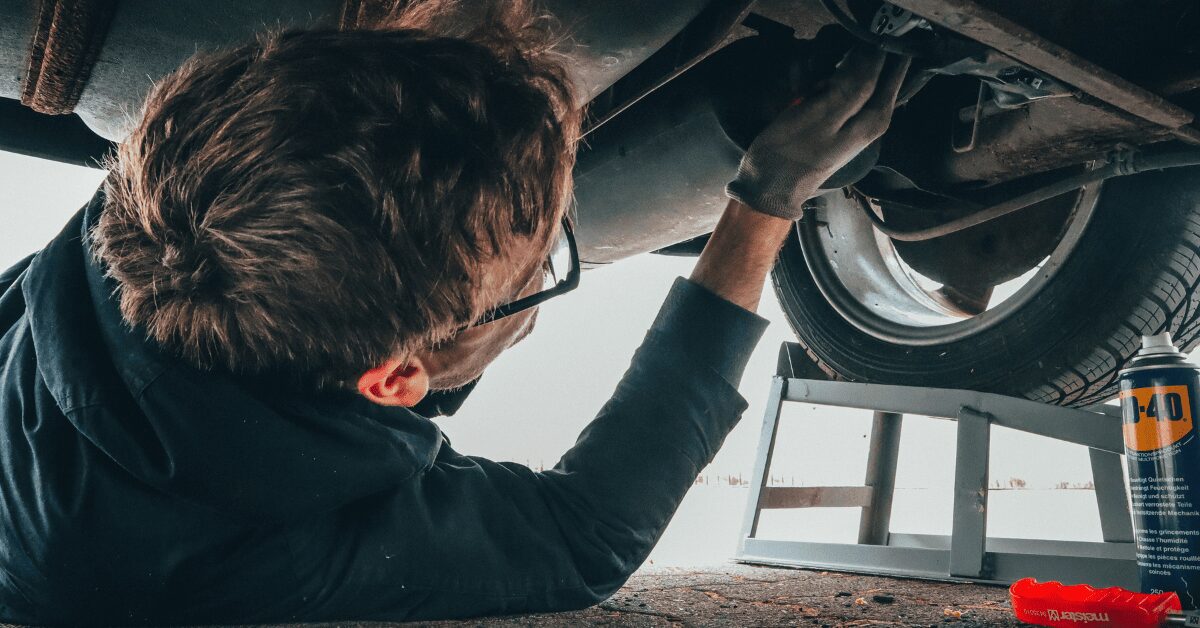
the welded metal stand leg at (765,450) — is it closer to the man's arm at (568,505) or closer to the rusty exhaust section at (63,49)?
the man's arm at (568,505)

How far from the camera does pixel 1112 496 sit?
1491 mm

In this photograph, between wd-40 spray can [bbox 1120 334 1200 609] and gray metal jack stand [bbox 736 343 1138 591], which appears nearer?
wd-40 spray can [bbox 1120 334 1200 609]

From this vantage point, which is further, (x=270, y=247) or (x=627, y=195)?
(x=627, y=195)

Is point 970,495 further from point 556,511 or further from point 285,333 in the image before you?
point 285,333

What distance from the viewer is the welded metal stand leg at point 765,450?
5.13 ft

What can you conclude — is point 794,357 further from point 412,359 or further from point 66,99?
point 66,99

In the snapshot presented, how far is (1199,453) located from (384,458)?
2.61ft

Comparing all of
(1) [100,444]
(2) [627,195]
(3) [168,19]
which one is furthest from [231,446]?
(2) [627,195]

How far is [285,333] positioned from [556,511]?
12.5 inches

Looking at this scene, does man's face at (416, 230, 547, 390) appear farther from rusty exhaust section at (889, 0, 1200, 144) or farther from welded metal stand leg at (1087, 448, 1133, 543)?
welded metal stand leg at (1087, 448, 1133, 543)

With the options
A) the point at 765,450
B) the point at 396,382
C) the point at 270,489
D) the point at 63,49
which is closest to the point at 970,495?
the point at 765,450

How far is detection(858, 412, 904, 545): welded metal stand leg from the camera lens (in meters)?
1.67

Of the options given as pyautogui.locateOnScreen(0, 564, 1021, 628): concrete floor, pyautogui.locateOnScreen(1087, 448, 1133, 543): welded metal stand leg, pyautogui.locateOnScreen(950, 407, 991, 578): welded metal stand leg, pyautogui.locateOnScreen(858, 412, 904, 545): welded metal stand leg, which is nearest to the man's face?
pyautogui.locateOnScreen(0, 564, 1021, 628): concrete floor

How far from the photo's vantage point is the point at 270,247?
0.60 metres
